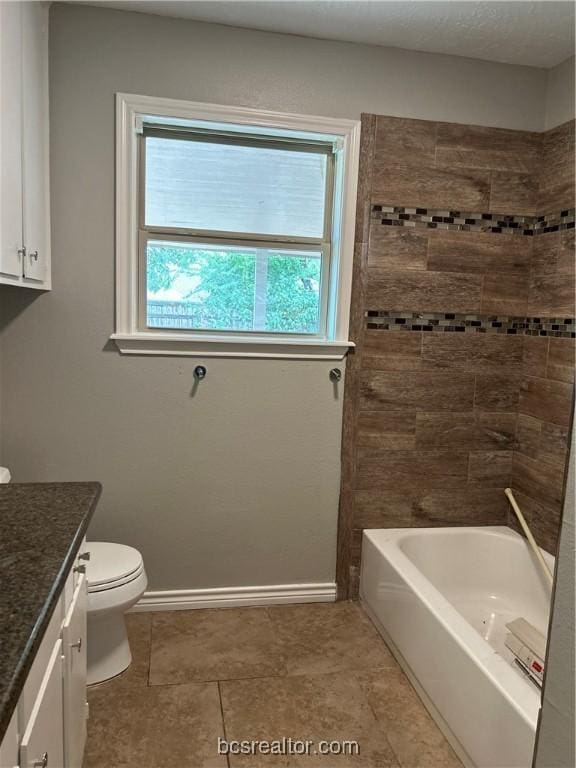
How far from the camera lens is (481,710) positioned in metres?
1.80

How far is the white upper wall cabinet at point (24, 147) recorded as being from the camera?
1.76 meters

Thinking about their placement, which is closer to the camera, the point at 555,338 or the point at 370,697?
the point at 370,697

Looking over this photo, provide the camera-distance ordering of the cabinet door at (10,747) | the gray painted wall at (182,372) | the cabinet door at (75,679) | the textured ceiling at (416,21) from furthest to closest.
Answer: the gray painted wall at (182,372) → the textured ceiling at (416,21) → the cabinet door at (75,679) → the cabinet door at (10,747)

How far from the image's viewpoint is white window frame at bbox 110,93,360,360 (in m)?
2.46

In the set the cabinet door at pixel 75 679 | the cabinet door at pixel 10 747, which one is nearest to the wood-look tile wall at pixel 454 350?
the cabinet door at pixel 75 679

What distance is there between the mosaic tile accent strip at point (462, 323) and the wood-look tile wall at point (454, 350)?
0.08 ft

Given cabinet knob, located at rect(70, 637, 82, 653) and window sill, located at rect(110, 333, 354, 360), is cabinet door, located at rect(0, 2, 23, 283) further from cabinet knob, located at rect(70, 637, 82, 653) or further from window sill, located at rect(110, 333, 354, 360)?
cabinet knob, located at rect(70, 637, 82, 653)

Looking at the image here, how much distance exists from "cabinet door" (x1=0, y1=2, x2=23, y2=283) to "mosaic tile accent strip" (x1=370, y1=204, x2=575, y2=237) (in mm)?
1514

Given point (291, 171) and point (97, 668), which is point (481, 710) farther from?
point (291, 171)

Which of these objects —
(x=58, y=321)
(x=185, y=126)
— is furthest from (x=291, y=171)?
(x=58, y=321)

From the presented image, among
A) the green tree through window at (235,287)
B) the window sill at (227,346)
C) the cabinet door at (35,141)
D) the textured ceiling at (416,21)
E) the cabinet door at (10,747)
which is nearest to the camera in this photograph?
the cabinet door at (10,747)

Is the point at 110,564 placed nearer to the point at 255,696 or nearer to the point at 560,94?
the point at 255,696

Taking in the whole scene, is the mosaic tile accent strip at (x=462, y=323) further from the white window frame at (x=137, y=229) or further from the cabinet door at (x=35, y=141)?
the cabinet door at (x=35, y=141)

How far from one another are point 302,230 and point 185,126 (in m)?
0.70
